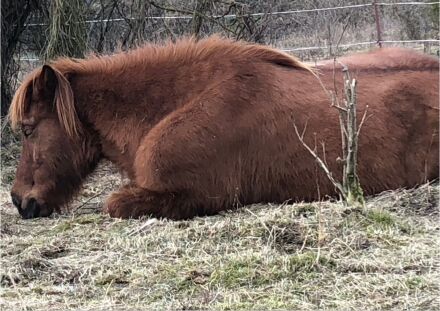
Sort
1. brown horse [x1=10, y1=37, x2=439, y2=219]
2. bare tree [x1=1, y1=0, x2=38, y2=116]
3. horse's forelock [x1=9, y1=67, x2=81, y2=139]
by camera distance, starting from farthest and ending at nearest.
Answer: bare tree [x1=1, y1=0, x2=38, y2=116] < horse's forelock [x1=9, y1=67, x2=81, y2=139] < brown horse [x1=10, y1=37, x2=439, y2=219]

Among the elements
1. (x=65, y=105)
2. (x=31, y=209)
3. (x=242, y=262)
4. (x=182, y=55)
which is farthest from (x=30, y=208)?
(x=242, y=262)

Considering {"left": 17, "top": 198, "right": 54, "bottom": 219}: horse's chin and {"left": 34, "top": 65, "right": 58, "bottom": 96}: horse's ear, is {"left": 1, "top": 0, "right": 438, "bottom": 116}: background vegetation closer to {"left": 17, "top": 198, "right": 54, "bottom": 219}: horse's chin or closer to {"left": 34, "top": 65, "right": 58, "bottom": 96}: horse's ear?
{"left": 34, "top": 65, "right": 58, "bottom": 96}: horse's ear

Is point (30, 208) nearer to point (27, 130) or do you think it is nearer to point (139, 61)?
point (27, 130)

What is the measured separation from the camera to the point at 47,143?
17.4 ft

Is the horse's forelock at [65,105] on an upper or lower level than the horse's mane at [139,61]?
lower

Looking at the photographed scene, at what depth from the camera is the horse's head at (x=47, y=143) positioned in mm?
5277

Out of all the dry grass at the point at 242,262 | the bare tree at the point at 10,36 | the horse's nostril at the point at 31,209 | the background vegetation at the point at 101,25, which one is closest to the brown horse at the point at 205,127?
the horse's nostril at the point at 31,209

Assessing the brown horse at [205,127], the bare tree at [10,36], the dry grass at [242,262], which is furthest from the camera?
the bare tree at [10,36]

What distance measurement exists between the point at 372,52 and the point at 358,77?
83 cm

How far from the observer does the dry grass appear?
3.26m

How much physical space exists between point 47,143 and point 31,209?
0.48m

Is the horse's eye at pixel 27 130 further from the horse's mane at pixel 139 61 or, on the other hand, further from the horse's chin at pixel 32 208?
the horse's chin at pixel 32 208

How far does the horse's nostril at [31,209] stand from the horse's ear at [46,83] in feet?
2.55

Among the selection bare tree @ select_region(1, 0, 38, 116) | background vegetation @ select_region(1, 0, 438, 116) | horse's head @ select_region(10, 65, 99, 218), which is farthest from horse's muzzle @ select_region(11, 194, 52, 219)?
bare tree @ select_region(1, 0, 38, 116)
